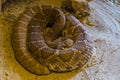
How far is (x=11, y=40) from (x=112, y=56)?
1205 mm

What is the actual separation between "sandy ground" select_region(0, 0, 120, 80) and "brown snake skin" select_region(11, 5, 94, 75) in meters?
0.08

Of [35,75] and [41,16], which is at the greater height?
[41,16]

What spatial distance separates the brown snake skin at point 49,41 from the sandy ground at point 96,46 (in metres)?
0.08

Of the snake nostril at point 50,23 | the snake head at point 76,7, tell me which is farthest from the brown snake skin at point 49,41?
the snake head at point 76,7

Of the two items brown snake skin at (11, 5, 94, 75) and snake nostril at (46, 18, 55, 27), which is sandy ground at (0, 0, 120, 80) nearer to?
brown snake skin at (11, 5, 94, 75)

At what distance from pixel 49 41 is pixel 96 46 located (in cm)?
58

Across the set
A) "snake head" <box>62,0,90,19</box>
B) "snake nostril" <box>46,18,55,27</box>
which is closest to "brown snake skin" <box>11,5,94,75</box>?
"snake nostril" <box>46,18,55,27</box>

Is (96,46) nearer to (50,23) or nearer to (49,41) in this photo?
(49,41)

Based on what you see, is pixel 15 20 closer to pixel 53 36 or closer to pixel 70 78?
pixel 53 36

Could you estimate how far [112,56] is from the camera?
328 cm

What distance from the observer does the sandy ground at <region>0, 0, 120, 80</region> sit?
9.57 ft

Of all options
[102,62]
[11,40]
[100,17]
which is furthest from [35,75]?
[100,17]

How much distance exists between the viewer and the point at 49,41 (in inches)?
129

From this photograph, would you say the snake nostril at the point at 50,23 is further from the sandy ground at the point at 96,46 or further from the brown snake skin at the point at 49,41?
the sandy ground at the point at 96,46
